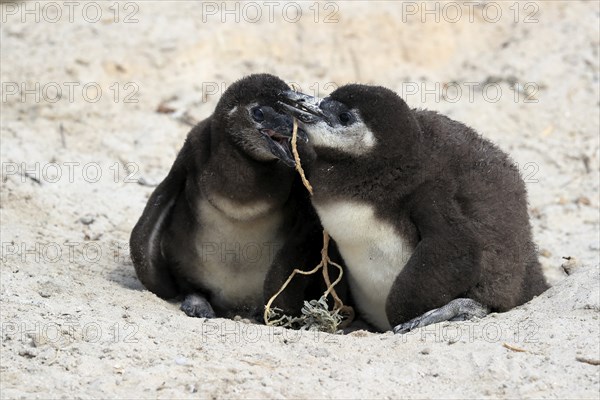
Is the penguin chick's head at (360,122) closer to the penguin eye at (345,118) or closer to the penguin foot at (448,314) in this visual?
the penguin eye at (345,118)

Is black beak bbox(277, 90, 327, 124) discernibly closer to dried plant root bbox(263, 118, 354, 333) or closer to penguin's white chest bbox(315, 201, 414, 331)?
dried plant root bbox(263, 118, 354, 333)

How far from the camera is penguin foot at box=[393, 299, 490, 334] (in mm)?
6387

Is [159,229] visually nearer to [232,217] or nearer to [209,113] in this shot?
[232,217]

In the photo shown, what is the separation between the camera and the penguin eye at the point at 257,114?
6973 millimetres

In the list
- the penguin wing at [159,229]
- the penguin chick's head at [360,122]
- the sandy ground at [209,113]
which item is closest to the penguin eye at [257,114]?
the penguin chick's head at [360,122]

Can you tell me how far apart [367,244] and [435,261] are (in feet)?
1.63

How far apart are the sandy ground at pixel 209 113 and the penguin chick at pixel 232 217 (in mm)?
328

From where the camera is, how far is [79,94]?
35.2ft

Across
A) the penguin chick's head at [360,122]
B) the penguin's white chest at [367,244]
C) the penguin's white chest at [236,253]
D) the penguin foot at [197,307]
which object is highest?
the penguin chick's head at [360,122]

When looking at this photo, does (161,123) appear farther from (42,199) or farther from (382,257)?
(382,257)

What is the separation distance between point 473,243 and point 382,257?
0.57 m

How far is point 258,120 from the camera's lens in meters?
6.98

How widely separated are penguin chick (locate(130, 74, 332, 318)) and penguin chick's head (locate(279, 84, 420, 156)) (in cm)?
19

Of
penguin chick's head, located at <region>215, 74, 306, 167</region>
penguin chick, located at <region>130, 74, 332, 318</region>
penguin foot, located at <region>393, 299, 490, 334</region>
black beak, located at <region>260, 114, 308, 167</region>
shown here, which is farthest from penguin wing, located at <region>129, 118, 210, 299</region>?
penguin foot, located at <region>393, 299, 490, 334</region>
